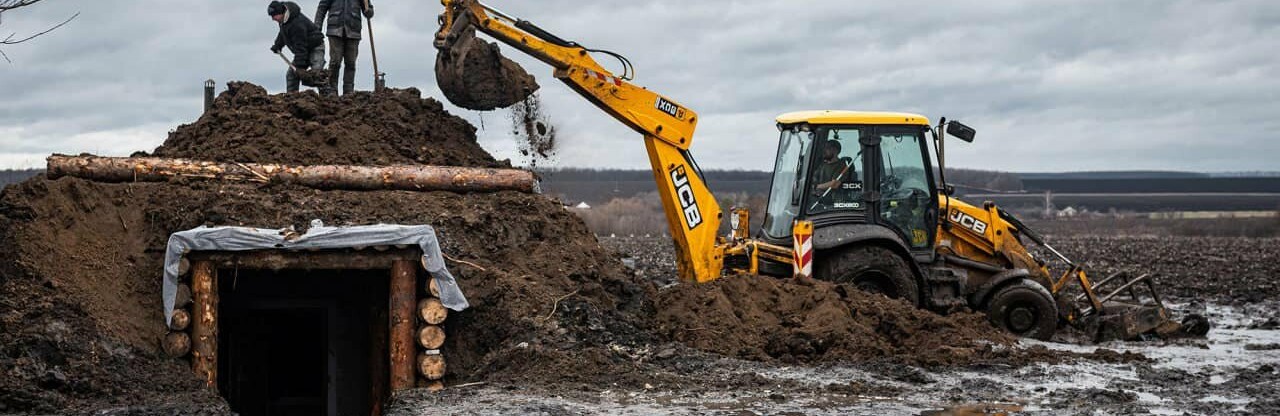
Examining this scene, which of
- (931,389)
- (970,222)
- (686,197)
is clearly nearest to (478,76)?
(686,197)

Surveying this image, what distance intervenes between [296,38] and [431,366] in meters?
5.78

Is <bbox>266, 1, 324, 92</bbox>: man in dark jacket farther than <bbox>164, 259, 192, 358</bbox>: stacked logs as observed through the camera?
Yes

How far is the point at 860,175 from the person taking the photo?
15.0 m

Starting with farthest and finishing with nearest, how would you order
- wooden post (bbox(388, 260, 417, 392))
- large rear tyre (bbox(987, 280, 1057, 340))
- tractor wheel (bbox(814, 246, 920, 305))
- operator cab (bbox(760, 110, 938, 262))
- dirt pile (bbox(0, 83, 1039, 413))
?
1. large rear tyre (bbox(987, 280, 1057, 340))
2. operator cab (bbox(760, 110, 938, 262))
3. tractor wheel (bbox(814, 246, 920, 305))
4. wooden post (bbox(388, 260, 417, 392))
5. dirt pile (bbox(0, 83, 1039, 413))

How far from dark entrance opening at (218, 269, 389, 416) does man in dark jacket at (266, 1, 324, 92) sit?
10.2 ft

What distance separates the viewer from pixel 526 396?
10.6 meters

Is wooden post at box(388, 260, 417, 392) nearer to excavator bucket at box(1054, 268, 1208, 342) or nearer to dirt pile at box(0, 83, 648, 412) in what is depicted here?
dirt pile at box(0, 83, 648, 412)

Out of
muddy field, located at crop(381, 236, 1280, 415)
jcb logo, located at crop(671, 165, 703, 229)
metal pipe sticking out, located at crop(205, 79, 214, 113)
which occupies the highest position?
metal pipe sticking out, located at crop(205, 79, 214, 113)

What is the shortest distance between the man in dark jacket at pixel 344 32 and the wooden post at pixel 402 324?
4.89m

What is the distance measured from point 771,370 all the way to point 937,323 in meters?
2.24

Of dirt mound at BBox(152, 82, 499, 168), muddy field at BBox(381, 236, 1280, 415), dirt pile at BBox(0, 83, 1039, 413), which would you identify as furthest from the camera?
dirt mound at BBox(152, 82, 499, 168)

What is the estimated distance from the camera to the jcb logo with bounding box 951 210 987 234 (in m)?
16.0

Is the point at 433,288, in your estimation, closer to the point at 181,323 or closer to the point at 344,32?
the point at 181,323

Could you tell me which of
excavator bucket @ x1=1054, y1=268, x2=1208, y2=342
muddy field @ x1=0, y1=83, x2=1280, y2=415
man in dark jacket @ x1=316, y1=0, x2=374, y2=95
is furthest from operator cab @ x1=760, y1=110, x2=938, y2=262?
man in dark jacket @ x1=316, y1=0, x2=374, y2=95
